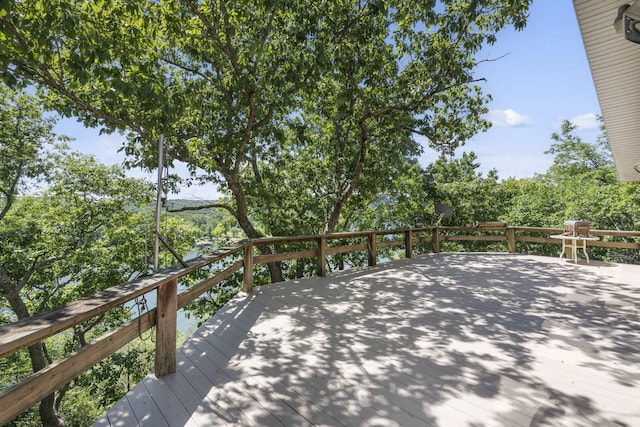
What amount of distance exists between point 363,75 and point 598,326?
242 inches

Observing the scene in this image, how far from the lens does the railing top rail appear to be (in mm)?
1202

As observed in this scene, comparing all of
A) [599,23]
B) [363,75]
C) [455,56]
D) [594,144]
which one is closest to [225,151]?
[363,75]

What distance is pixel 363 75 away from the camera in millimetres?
7098

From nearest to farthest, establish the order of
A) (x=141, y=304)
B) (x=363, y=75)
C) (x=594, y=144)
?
(x=141, y=304)
(x=363, y=75)
(x=594, y=144)

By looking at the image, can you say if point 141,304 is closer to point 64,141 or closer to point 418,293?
point 418,293

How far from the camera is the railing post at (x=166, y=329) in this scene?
7.98 ft

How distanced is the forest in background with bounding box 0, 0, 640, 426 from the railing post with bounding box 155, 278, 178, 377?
1.00 ft

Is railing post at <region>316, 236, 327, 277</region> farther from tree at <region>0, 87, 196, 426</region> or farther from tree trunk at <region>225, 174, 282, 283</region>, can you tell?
tree at <region>0, 87, 196, 426</region>

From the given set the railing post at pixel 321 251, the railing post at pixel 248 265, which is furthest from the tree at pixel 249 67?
the railing post at pixel 321 251

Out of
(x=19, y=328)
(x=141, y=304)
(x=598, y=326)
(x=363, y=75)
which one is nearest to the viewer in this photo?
(x=19, y=328)

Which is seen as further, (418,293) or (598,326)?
(418,293)

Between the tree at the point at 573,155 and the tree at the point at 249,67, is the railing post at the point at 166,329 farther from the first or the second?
the tree at the point at 573,155

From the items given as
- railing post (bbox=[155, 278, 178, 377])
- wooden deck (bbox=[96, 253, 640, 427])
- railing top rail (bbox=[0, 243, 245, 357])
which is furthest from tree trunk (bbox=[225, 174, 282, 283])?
railing top rail (bbox=[0, 243, 245, 357])

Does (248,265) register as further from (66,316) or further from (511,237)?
(511,237)
